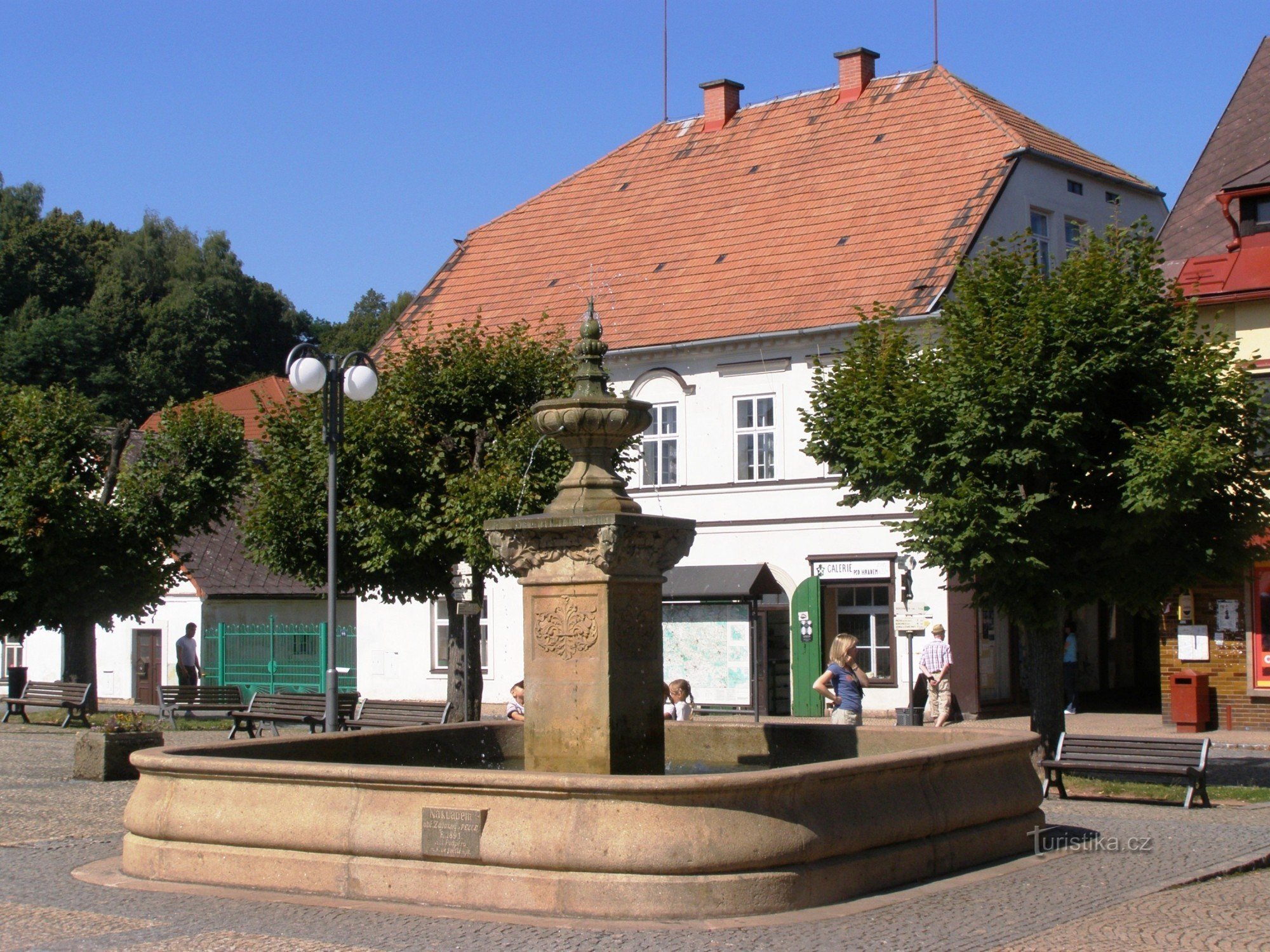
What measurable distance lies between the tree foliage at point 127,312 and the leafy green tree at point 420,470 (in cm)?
4058

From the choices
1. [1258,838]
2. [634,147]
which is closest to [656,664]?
[1258,838]

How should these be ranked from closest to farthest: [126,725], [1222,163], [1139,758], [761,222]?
1. [1139,758]
2. [126,725]
3. [1222,163]
4. [761,222]

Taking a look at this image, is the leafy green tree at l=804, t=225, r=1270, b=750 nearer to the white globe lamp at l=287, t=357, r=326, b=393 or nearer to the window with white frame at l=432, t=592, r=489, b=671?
the white globe lamp at l=287, t=357, r=326, b=393

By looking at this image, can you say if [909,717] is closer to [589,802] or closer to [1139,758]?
[1139,758]

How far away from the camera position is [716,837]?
891 cm

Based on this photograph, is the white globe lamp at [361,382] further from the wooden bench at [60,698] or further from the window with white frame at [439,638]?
the window with white frame at [439,638]

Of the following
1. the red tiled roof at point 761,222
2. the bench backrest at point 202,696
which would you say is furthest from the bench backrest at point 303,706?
the red tiled roof at point 761,222

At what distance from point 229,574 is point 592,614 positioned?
2938 cm

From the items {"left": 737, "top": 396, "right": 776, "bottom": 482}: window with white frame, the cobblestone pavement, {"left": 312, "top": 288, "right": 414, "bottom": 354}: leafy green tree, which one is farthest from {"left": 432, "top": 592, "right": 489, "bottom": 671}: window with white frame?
{"left": 312, "top": 288, "right": 414, "bottom": 354}: leafy green tree

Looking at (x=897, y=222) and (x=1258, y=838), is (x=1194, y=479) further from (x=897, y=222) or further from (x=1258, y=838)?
(x=897, y=222)

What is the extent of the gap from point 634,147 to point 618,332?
7.51 m

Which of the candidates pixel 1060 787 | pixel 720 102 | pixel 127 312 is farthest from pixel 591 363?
pixel 127 312

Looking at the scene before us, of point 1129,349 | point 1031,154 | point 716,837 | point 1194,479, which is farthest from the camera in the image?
point 1031,154

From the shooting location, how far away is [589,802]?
8.98m
